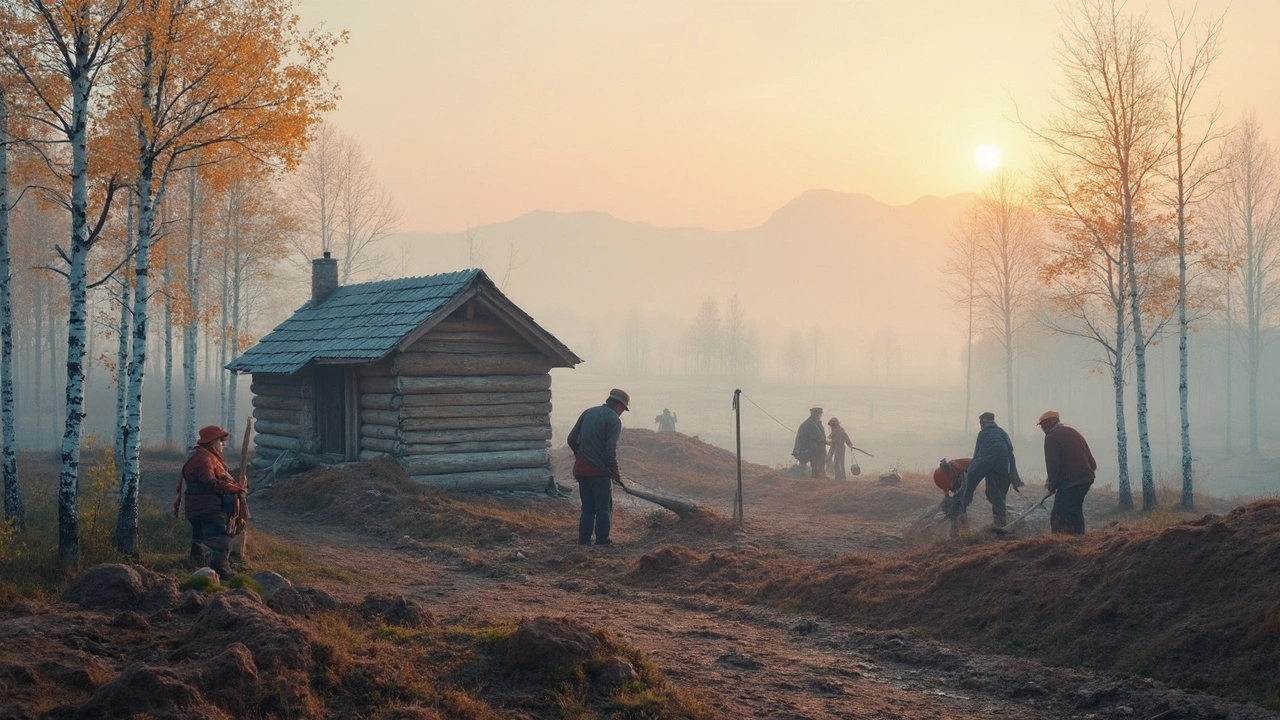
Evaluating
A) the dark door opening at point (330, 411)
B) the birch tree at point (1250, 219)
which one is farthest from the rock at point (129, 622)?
the birch tree at point (1250, 219)

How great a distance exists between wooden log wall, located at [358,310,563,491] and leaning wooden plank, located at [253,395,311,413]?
2061mm

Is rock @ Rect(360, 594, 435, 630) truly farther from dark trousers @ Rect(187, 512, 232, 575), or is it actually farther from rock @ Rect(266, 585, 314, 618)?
dark trousers @ Rect(187, 512, 232, 575)

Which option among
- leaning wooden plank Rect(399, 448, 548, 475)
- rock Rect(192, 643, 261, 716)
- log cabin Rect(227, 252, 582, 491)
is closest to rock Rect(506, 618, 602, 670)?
rock Rect(192, 643, 261, 716)

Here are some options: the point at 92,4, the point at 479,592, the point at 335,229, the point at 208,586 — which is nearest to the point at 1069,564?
the point at 479,592

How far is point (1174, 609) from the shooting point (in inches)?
289

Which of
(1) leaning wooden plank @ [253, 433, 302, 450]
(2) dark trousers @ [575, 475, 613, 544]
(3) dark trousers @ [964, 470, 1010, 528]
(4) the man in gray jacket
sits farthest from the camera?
(1) leaning wooden plank @ [253, 433, 302, 450]

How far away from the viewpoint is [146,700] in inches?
195

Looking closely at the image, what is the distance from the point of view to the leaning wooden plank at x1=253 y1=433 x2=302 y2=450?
20278 mm

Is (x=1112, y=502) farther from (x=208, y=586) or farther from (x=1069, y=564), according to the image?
(x=208, y=586)

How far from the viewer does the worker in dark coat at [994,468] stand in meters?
13.8

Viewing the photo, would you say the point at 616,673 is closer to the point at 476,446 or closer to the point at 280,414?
the point at 476,446

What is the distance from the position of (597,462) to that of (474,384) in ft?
18.8

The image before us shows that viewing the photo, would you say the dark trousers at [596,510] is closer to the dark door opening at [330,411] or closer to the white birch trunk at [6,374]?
the white birch trunk at [6,374]

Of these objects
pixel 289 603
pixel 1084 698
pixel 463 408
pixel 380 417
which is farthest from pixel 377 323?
pixel 1084 698
